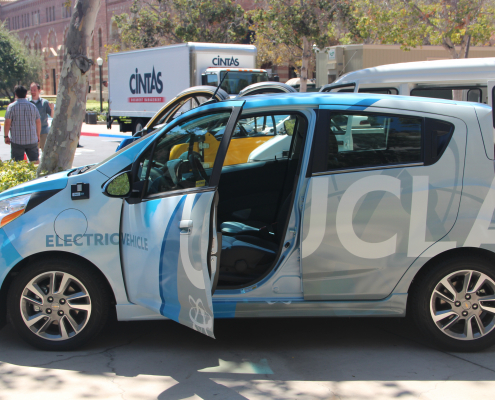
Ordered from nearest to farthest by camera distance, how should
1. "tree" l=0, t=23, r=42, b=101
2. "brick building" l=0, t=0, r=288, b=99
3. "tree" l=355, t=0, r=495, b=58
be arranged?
"tree" l=355, t=0, r=495, b=58, "tree" l=0, t=23, r=42, b=101, "brick building" l=0, t=0, r=288, b=99

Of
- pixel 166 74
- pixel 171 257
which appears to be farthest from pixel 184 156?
pixel 166 74

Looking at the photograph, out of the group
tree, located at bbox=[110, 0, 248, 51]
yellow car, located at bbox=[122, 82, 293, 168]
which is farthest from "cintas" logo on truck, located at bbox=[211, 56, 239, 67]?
yellow car, located at bbox=[122, 82, 293, 168]

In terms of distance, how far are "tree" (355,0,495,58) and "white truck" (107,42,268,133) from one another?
4514 mm

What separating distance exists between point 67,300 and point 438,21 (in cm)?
1674

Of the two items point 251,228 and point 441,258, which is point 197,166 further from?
point 441,258

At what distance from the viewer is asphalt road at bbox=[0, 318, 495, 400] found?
3.45 metres

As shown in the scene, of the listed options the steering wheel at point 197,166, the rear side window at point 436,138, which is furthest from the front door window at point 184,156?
the rear side window at point 436,138

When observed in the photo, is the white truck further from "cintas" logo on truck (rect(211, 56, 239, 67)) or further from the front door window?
the front door window

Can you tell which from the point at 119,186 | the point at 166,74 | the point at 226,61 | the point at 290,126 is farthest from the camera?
the point at 166,74

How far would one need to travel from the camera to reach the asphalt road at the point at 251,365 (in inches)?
136

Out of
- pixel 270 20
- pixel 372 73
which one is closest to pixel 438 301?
pixel 372 73

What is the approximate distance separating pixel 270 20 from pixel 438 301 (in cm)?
2271

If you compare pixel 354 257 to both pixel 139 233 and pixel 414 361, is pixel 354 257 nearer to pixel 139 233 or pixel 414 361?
pixel 414 361

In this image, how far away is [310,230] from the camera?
3793mm
